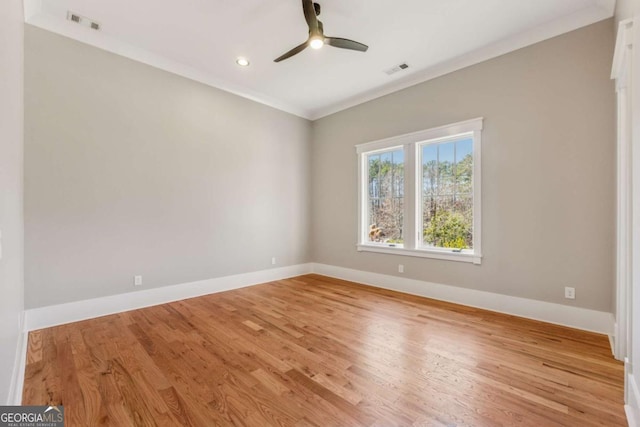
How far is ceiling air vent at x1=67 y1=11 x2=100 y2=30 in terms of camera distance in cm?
279

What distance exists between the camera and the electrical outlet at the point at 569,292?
2.79 meters

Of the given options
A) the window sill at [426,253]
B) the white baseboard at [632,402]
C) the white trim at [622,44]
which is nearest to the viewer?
the white baseboard at [632,402]

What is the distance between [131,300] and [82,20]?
3161mm

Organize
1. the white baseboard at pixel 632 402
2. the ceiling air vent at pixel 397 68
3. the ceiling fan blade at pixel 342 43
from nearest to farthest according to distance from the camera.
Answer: the white baseboard at pixel 632 402, the ceiling fan blade at pixel 342 43, the ceiling air vent at pixel 397 68

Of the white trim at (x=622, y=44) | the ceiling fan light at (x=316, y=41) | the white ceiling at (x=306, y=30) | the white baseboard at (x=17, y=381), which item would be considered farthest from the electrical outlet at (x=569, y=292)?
the white baseboard at (x=17, y=381)

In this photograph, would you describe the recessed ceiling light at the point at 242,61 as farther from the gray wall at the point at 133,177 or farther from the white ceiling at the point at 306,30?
the gray wall at the point at 133,177

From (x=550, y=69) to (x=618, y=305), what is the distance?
2428 mm

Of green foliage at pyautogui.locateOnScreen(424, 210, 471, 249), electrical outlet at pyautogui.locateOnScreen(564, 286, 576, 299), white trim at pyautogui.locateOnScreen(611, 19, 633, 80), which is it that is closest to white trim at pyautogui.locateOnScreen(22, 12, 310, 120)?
green foliage at pyautogui.locateOnScreen(424, 210, 471, 249)

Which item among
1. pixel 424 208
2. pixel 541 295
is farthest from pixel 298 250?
pixel 541 295

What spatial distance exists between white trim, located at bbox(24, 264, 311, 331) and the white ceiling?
2.95 meters

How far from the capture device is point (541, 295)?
117 inches

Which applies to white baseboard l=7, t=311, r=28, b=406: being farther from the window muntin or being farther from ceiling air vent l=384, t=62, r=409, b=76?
ceiling air vent l=384, t=62, r=409, b=76

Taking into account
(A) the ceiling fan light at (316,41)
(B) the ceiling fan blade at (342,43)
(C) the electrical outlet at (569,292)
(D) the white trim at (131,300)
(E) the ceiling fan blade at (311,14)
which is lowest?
(D) the white trim at (131,300)

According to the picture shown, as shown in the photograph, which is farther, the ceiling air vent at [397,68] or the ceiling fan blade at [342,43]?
the ceiling air vent at [397,68]
